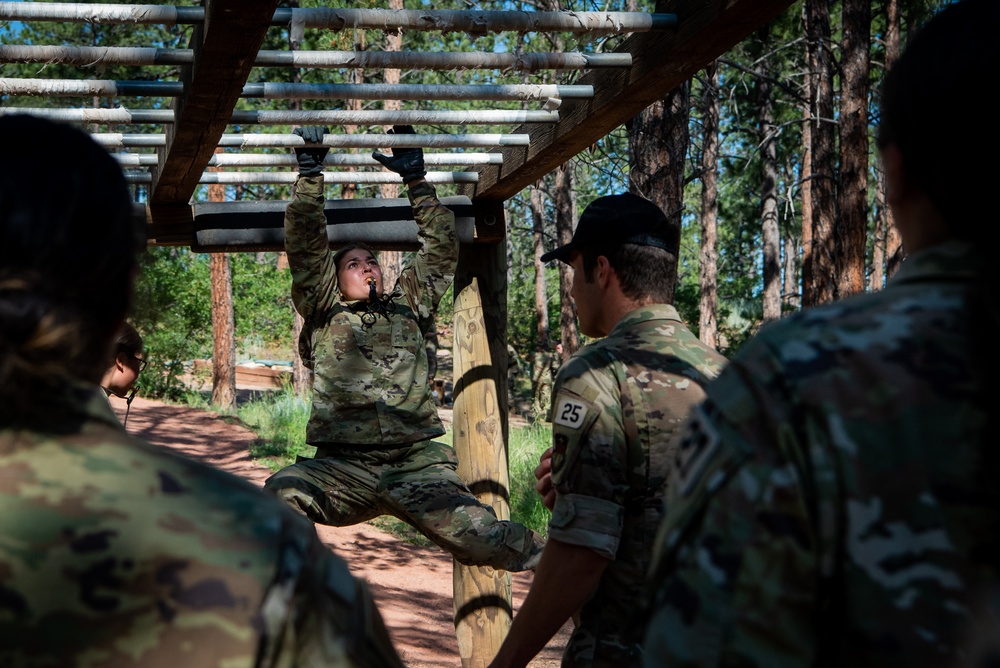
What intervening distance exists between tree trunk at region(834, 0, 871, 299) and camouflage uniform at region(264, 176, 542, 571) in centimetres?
520

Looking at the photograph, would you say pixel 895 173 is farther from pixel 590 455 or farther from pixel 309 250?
pixel 309 250

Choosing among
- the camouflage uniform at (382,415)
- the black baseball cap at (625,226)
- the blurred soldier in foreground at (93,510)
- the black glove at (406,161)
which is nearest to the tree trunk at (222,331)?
the camouflage uniform at (382,415)

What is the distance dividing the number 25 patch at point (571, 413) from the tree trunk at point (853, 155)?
23.8 feet

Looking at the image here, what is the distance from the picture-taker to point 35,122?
3.73ft

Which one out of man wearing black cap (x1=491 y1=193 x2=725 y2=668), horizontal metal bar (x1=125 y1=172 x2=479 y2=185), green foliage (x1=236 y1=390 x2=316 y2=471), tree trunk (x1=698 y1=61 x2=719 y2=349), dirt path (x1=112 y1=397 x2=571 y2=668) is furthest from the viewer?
tree trunk (x1=698 y1=61 x2=719 y2=349)

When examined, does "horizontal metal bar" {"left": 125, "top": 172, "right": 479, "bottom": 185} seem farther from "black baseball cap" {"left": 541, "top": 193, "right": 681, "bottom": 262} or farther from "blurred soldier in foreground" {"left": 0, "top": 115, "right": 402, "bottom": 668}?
"blurred soldier in foreground" {"left": 0, "top": 115, "right": 402, "bottom": 668}

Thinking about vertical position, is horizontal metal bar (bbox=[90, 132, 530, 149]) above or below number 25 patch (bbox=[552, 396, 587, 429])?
above

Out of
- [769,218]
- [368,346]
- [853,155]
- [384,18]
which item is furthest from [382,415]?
[769,218]

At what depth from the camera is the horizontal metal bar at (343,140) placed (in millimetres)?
4387

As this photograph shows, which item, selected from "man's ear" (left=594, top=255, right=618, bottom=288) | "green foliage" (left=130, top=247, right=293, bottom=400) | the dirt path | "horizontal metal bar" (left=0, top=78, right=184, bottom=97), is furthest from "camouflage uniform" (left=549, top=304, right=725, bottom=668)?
"green foliage" (left=130, top=247, right=293, bottom=400)

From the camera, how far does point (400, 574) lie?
8945 mm

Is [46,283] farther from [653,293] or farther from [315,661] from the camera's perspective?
[653,293]

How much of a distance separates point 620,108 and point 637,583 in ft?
6.92

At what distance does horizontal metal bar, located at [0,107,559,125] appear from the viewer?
3.98m
